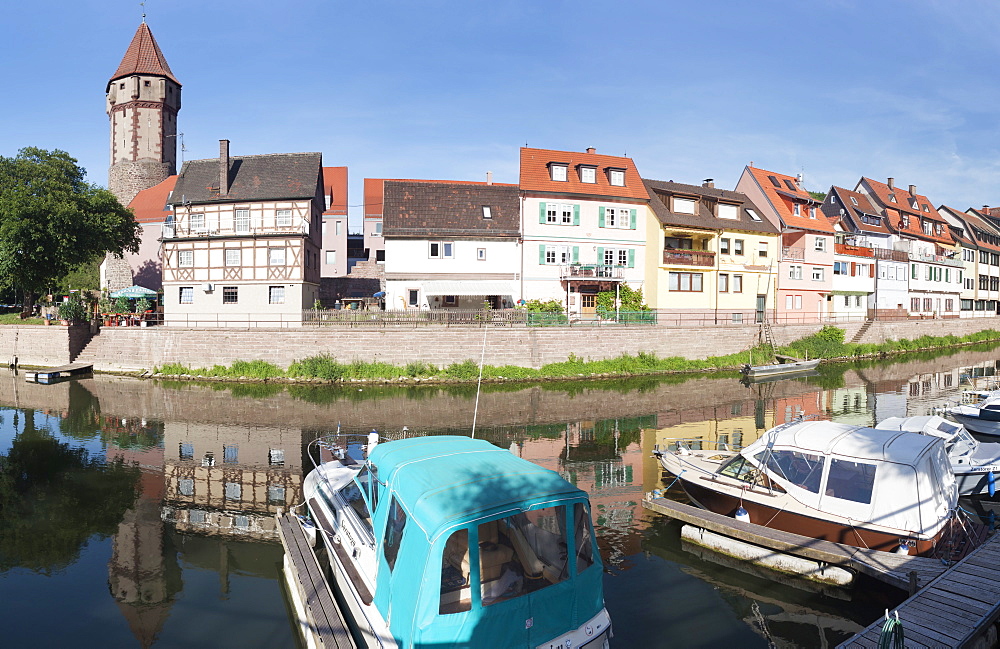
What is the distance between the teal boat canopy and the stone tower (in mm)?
63349

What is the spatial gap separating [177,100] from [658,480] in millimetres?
64116

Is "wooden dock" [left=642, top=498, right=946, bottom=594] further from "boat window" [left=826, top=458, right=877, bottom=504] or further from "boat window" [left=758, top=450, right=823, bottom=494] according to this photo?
"boat window" [left=758, top=450, right=823, bottom=494]

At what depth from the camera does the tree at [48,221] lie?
3700cm

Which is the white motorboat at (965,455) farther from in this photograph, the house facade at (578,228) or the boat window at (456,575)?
the house facade at (578,228)

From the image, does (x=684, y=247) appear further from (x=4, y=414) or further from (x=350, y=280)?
(x=4, y=414)

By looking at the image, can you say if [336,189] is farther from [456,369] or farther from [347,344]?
[456,369]

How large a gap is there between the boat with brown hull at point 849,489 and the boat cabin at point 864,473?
0.02m

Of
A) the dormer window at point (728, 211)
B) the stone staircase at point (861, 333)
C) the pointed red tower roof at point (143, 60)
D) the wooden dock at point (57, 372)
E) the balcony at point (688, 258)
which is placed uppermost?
the pointed red tower roof at point (143, 60)

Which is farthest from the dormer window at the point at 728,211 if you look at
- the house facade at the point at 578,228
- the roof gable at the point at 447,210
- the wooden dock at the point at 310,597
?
the wooden dock at the point at 310,597

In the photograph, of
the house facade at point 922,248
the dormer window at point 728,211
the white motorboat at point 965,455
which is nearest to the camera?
the white motorboat at point 965,455

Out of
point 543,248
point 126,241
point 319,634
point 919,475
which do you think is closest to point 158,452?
point 319,634

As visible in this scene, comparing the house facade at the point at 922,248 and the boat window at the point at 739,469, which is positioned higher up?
the house facade at the point at 922,248

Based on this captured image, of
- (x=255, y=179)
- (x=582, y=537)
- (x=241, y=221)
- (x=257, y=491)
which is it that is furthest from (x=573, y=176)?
(x=582, y=537)

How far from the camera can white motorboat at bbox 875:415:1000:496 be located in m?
15.0
